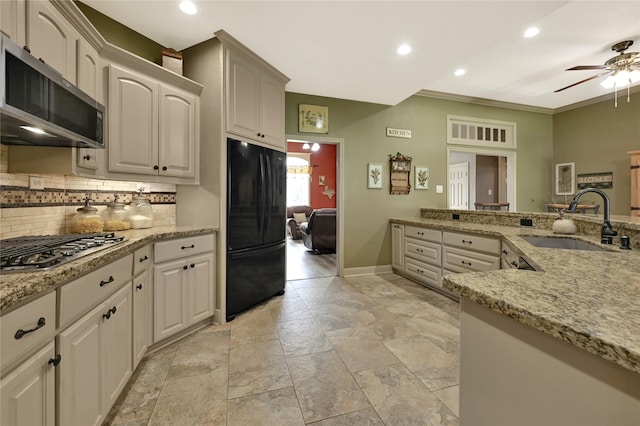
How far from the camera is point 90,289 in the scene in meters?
1.20

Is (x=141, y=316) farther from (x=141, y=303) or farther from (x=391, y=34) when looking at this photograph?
(x=391, y=34)

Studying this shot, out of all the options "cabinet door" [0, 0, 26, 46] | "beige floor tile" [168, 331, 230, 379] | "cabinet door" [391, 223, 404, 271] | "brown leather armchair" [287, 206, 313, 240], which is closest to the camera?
"cabinet door" [0, 0, 26, 46]

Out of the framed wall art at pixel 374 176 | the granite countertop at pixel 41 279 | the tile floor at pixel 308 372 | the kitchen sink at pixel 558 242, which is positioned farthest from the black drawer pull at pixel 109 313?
the framed wall art at pixel 374 176

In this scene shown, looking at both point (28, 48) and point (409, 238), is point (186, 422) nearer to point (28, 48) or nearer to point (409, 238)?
point (28, 48)

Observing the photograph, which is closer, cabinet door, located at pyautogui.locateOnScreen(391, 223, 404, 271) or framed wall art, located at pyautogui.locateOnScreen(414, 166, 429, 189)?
cabinet door, located at pyautogui.locateOnScreen(391, 223, 404, 271)

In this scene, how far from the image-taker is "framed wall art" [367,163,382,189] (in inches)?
163

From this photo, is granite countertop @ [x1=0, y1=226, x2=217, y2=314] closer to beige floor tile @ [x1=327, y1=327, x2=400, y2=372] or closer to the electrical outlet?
the electrical outlet

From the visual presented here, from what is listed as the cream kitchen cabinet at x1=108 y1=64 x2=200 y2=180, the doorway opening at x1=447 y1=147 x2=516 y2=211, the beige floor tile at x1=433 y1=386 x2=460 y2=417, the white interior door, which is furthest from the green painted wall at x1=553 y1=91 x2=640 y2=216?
the cream kitchen cabinet at x1=108 y1=64 x2=200 y2=180

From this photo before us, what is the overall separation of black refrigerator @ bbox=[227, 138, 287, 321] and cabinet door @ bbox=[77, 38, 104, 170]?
0.94 meters

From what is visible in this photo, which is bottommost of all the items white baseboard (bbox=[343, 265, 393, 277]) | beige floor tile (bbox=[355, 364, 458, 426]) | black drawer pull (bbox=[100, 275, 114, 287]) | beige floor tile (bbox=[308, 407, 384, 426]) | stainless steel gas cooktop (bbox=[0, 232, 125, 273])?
beige floor tile (bbox=[308, 407, 384, 426])

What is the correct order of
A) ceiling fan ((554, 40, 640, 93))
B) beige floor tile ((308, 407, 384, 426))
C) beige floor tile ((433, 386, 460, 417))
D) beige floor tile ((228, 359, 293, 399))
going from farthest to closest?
1. ceiling fan ((554, 40, 640, 93))
2. beige floor tile ((228, 359, 293, 399))
3. beige floor tile ((433, 386, 460, 417))
4. beige floor tile ((308, 407, 384, 426))

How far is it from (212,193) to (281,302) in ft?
4.66

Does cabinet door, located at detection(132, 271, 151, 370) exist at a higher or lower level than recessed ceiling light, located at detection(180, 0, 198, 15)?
lower

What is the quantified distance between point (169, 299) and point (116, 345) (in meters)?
0.63
